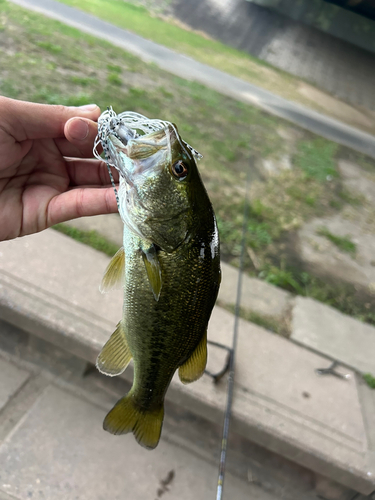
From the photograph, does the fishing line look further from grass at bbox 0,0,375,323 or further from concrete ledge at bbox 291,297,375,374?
concrete ledge at bbox 291,297,375,374

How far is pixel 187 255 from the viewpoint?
4.10 feet

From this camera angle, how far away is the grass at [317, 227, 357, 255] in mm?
5055

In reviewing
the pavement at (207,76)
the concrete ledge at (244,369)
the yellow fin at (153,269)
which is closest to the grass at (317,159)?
the pavement at (207,76)

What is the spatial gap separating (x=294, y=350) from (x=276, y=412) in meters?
0.72

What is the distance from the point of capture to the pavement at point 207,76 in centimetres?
1038

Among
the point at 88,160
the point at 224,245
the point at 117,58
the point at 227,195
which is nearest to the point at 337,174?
the point at 227,195

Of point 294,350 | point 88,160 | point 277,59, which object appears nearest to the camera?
point 88,160

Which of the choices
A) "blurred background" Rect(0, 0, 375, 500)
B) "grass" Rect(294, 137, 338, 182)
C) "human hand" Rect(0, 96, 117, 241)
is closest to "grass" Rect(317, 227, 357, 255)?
"blurred background" Rect(0, 0, 375, 500)

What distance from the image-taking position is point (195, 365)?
1.43m

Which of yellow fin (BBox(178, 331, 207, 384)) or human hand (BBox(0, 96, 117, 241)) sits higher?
human hand (BBox(0, 96, 117, 241))

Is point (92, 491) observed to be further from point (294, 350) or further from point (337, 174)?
point (337, 174)

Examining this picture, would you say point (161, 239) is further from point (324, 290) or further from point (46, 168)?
point (324, 290)

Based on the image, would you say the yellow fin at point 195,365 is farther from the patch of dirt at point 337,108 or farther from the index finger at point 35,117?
the patch of dirt at point 337,108

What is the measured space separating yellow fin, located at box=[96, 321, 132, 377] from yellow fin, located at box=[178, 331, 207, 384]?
24cm
